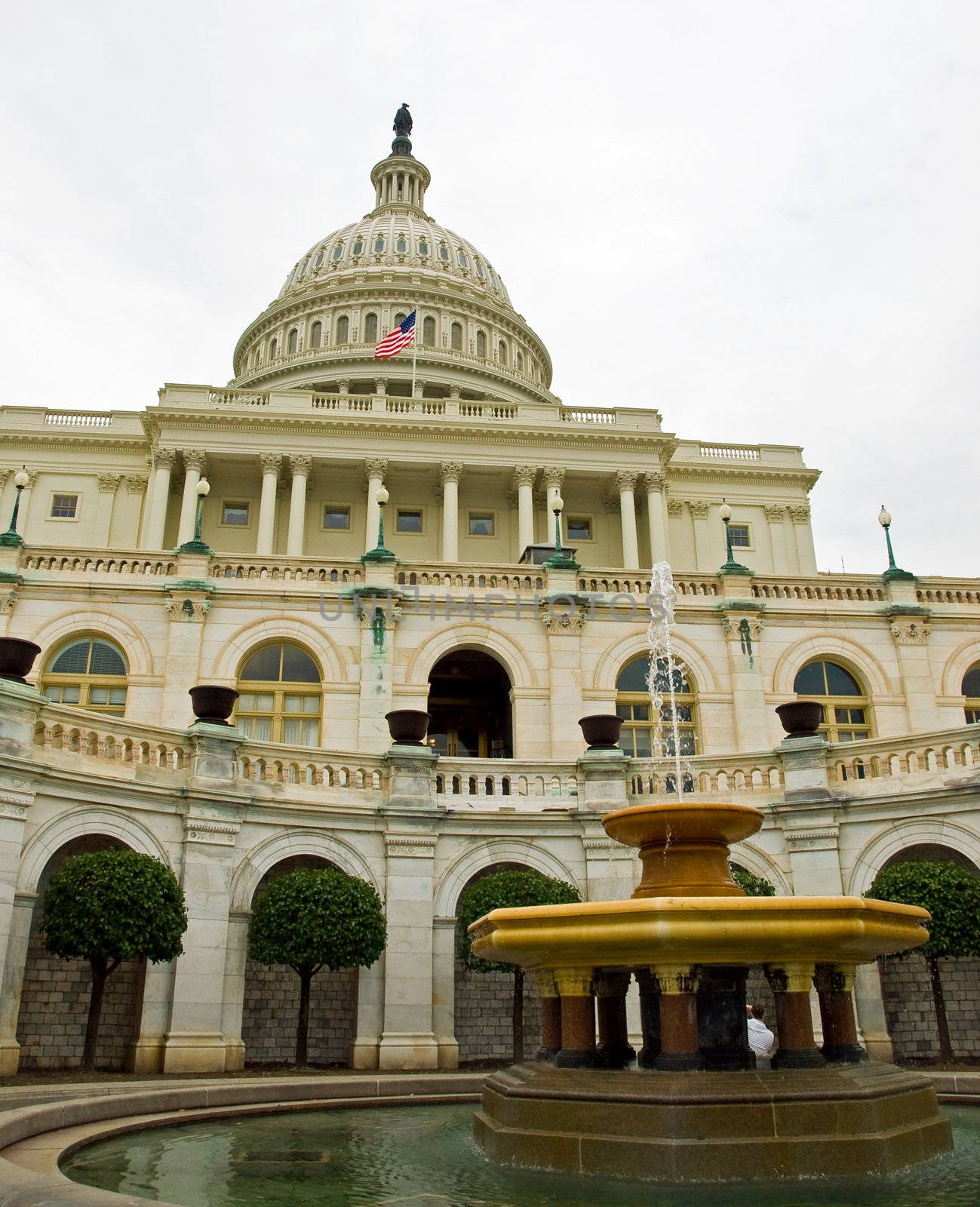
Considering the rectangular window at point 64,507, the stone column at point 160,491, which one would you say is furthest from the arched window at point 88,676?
the rectangular window at point 64,507

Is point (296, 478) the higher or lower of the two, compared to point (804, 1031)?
higher

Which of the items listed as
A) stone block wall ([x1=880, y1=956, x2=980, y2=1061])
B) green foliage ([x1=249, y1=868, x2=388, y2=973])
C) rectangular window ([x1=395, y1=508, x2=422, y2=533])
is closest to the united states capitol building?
green foliage ([x1=249, y1=868, x2=388, y2=973])

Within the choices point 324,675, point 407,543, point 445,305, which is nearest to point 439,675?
point 324,675

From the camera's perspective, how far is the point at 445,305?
100m

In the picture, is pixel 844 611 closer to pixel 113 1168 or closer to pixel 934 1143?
pixel 934 1143

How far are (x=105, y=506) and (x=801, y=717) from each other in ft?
187

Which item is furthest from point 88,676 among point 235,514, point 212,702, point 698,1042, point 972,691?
point 235,514

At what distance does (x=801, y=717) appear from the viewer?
23906 millimetres

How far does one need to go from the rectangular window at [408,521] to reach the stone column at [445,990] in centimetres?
4715

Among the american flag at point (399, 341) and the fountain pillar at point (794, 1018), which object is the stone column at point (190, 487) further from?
the fountain pillar at point (794, 1018)

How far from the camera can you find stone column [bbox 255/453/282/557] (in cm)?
6556

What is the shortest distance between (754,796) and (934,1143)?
41.6 ft

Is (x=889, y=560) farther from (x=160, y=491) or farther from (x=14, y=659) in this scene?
(x=160, y=491)

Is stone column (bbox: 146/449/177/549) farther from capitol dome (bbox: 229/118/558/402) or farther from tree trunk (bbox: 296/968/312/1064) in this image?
tree trunk (bbox: 296/968/312/1064)
